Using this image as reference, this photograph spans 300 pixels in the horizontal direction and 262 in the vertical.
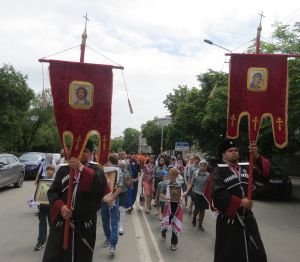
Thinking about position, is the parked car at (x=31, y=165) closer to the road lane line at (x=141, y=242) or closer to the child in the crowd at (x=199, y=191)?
the road lane line at (x=141, y=242)

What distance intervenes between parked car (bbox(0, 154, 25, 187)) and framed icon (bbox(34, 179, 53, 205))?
8451 millimetres

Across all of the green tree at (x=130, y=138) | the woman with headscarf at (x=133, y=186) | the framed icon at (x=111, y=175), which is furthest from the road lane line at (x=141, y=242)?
the green tree at (x=130, y=138)

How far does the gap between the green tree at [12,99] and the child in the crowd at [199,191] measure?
20.5 m

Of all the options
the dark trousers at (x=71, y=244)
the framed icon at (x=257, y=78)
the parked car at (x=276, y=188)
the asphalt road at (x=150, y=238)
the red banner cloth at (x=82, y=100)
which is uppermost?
the framed icon at (x=257, y=78)

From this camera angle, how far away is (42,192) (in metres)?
8.77

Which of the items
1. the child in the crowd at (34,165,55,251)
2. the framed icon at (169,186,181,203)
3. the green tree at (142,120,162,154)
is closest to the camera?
the child in the crowd at (34,165,55,251)

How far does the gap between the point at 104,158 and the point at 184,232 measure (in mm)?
5601

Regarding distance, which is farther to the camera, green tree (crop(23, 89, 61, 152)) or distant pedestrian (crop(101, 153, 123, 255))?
green tree (crop(23, 89, 61, 152))

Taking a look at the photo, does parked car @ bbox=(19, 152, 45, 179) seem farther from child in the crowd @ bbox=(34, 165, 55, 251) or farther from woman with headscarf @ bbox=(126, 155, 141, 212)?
child in the crowd @ bbox=(34, 165, 55, 251)

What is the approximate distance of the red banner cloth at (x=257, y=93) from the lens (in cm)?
557

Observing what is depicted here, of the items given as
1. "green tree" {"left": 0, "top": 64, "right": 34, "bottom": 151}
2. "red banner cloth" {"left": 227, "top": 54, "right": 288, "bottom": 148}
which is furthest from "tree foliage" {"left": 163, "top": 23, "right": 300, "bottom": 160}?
"green tree" {"left": 0, "top": 64, "right": 34, "bottom": 151}

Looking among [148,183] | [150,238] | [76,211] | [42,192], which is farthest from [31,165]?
[76,211]

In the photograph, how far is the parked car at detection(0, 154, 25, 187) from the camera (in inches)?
674

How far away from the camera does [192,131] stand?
38906 millimetres
